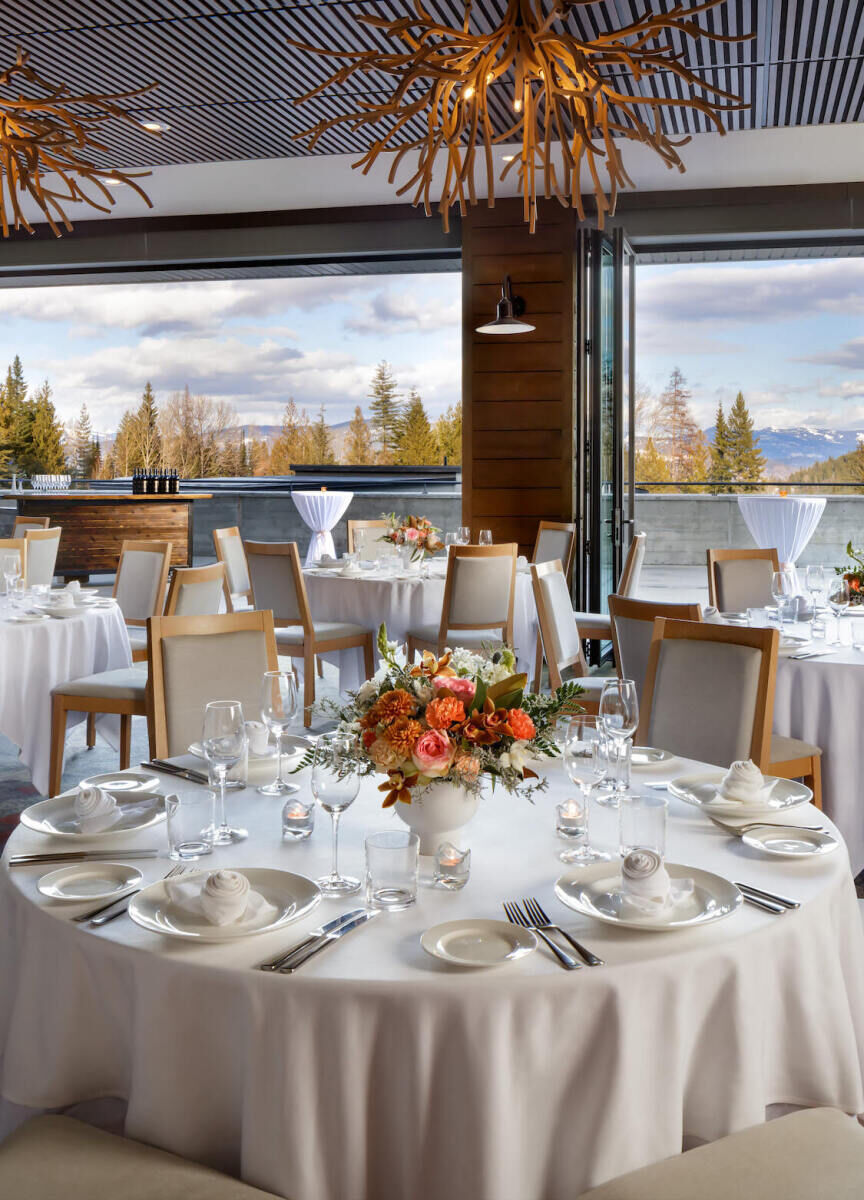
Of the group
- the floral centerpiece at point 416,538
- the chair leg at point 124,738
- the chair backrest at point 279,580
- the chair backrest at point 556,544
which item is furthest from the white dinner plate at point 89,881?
the chair backrest at point 556,544

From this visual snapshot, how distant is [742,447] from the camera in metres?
21.4

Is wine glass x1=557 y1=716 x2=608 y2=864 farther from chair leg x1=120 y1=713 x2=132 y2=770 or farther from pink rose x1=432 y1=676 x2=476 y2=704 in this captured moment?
chair leg x1=120 y1=713 x2=132 y2=770

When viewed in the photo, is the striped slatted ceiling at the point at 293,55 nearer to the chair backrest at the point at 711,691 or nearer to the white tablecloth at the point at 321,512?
the chair backrest at the point at 711,691

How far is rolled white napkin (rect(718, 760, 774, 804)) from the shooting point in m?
1.95

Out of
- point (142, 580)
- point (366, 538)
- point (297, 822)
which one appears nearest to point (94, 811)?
point (297, 822)

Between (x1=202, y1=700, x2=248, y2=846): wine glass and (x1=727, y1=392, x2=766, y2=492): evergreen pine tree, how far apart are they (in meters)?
20.5

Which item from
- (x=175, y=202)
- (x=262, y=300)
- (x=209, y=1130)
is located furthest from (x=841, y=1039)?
(x=262, y=300)

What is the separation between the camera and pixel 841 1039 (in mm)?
1555

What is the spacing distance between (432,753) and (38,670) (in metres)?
3.10

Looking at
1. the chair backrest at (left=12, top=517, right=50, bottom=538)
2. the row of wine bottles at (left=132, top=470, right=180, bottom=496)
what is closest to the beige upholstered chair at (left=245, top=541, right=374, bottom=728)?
the chair backrest at (left=12, top=517, right=50, bottom=538)

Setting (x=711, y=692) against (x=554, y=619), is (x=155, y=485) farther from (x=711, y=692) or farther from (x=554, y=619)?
(x=711, y=692)

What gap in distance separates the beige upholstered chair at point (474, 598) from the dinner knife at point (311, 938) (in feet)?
12.8

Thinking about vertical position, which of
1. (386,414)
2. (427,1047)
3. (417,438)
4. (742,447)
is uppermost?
(386,414)

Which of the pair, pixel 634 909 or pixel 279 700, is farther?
pixel 279 700
